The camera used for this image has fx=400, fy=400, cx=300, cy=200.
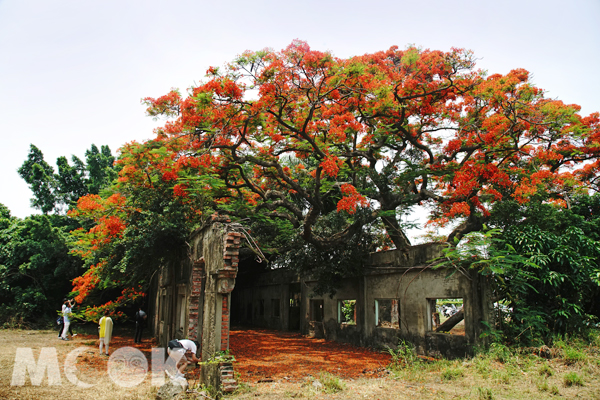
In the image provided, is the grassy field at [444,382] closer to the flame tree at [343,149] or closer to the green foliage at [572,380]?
the green foliage at [572,380]

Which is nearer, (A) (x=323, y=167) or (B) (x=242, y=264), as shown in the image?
(A) (x=323, y=167)

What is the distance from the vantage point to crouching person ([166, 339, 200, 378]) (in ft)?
20.7

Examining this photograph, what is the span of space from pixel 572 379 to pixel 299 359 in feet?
19.4

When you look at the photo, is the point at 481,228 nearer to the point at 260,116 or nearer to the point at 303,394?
the point at 260,116

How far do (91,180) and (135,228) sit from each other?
1726cm

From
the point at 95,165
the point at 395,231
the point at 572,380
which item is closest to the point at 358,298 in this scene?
the point at 395,231

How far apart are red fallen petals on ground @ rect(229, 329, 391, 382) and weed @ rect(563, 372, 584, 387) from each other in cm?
337

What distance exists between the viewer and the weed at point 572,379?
6320mm

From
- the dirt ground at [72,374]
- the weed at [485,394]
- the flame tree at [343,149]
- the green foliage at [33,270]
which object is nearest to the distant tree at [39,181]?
the green foliage at [33,270]

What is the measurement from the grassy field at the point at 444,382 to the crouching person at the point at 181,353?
462 millimetres

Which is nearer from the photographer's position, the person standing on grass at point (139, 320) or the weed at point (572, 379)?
the weed at point (572, 379)

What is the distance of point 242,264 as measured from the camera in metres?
20.8

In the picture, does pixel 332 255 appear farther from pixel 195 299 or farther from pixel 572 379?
pixel 572 379

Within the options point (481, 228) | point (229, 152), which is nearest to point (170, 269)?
point (229, 152)
